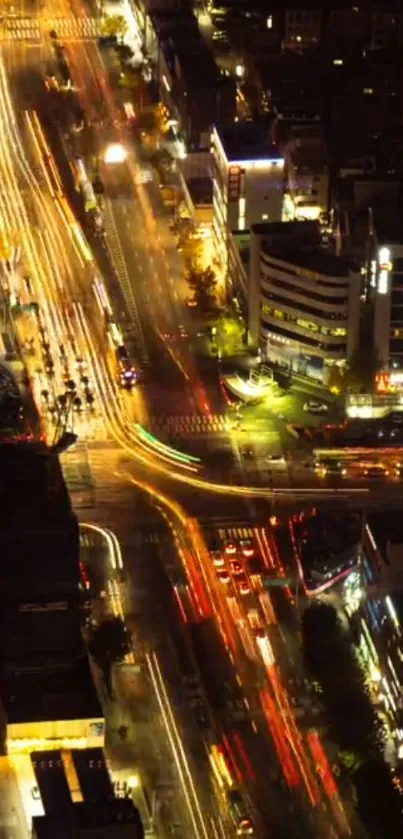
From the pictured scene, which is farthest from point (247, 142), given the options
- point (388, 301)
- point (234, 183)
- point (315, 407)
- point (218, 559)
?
point (218, 559)

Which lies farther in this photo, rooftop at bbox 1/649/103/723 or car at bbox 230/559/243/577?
car at bbox 230/559/243/577

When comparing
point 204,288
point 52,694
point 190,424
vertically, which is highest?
point 204,288

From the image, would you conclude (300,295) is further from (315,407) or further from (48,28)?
(48,28)

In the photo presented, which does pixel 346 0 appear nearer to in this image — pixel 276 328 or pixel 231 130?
pixel 231 130

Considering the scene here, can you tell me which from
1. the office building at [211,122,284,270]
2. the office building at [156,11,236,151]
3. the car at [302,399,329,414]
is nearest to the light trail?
the car at [302,399,329,414]

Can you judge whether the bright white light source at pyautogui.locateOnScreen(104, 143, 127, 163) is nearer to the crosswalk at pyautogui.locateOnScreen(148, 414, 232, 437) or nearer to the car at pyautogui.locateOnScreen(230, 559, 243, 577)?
the crosswalk at pyautogui.locateOnScreen(148, 414, 232, 437)

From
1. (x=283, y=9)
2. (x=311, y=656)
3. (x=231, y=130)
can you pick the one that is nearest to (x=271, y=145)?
(x=231, y=130)
